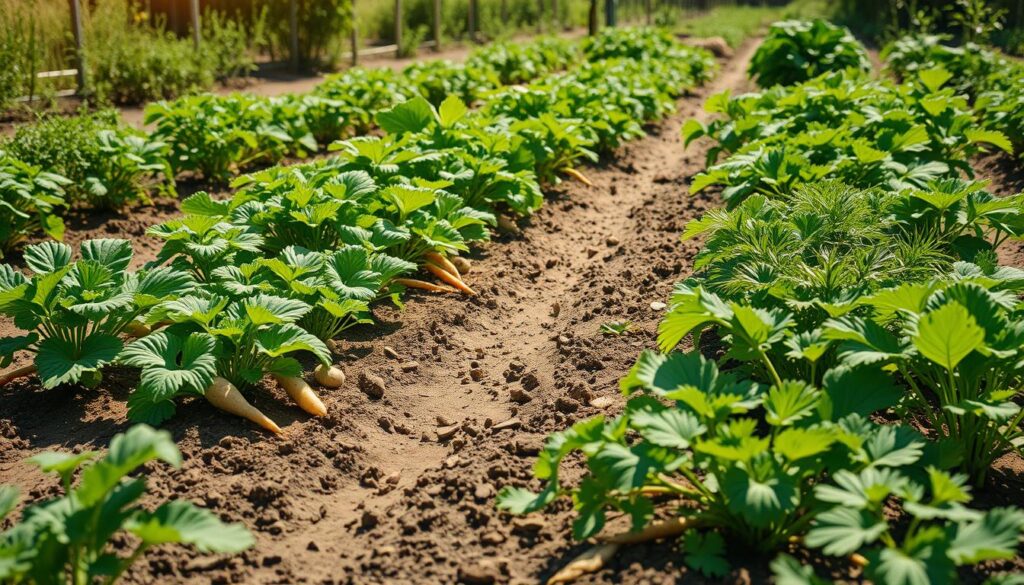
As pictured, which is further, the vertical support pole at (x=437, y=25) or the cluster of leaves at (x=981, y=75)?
the vertical support pole at (x=437, y=25)

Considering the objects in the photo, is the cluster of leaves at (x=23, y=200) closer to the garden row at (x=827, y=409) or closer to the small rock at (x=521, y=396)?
the small rock at (x=521, y=396)

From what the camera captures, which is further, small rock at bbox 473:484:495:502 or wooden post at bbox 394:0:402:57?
wooden post at bbox 394:0:402:57

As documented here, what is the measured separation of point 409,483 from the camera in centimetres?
331

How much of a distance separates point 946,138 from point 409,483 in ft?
13.9

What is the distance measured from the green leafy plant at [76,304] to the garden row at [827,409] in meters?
1.76

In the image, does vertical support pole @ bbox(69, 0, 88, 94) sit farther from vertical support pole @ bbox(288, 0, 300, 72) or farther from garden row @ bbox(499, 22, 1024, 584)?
garden row @ bbox(499, 22, 1024, 584)

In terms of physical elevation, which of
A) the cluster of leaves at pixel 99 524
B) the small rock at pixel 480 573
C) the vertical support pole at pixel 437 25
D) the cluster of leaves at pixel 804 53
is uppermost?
the vertical support pole at pixel 437 25

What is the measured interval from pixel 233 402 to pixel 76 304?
689 mm

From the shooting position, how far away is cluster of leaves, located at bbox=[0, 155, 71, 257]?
16.8 feet

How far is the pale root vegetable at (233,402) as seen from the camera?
138 inches

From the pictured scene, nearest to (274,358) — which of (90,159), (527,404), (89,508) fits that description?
(527,404)

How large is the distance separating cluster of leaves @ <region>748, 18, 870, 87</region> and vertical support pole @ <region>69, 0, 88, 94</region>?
7314 millimetres

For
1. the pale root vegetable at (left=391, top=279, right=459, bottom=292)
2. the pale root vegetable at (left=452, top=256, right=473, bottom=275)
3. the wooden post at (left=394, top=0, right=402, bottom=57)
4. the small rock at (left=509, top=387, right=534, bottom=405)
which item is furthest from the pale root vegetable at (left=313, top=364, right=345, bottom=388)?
the wooden post at (left=394, top=0, right=402, bottom=57)

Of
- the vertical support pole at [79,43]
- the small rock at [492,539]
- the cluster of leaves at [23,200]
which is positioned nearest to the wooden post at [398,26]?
the vertical support pole at [79,43]
